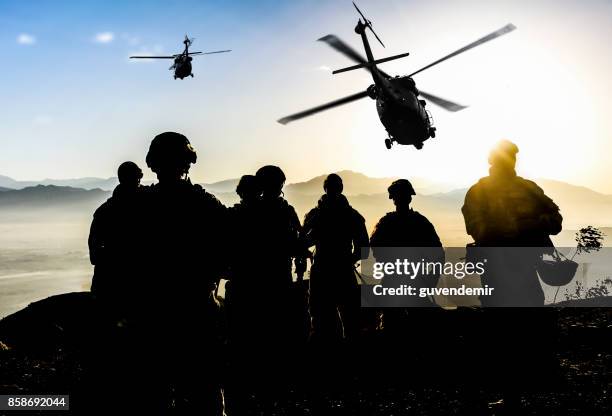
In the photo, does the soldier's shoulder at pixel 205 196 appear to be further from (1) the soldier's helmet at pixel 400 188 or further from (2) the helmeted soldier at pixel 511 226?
(1) the soldier's helmet at pixel 400 188

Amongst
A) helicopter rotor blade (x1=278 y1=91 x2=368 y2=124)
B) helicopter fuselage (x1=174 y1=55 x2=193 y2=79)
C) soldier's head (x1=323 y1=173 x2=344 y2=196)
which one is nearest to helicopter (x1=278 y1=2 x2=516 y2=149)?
helicopter rotor blade (x1=278 y1=91 x2=368 y2=124)

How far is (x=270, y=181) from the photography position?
4500 millimetres

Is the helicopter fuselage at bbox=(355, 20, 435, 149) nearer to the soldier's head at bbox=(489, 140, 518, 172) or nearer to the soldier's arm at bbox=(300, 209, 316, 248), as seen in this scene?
the soldier's arm at bbox=(300, 209, 316, 248)

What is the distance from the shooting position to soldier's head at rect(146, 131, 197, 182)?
9.01 feet

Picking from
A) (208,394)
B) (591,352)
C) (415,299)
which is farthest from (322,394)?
(591,352)

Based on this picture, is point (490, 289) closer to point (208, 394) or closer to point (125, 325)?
point (208, 394)

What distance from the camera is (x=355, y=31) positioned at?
63.4 ft

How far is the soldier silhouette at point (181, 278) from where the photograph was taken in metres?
2.63

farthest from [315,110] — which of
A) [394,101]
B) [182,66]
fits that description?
[182,66]

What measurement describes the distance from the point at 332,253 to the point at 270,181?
142 centimetres

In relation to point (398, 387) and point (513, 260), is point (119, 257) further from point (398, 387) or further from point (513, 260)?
point (398, 387)

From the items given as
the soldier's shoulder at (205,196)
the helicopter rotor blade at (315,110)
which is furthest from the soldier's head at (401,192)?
the helicopter rotor blade at (315,110)

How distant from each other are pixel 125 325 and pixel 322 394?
2.89m

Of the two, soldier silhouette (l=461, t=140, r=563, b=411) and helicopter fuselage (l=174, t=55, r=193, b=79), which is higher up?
helicopter fuselage (l=174, t=55, r=193, b=79)
